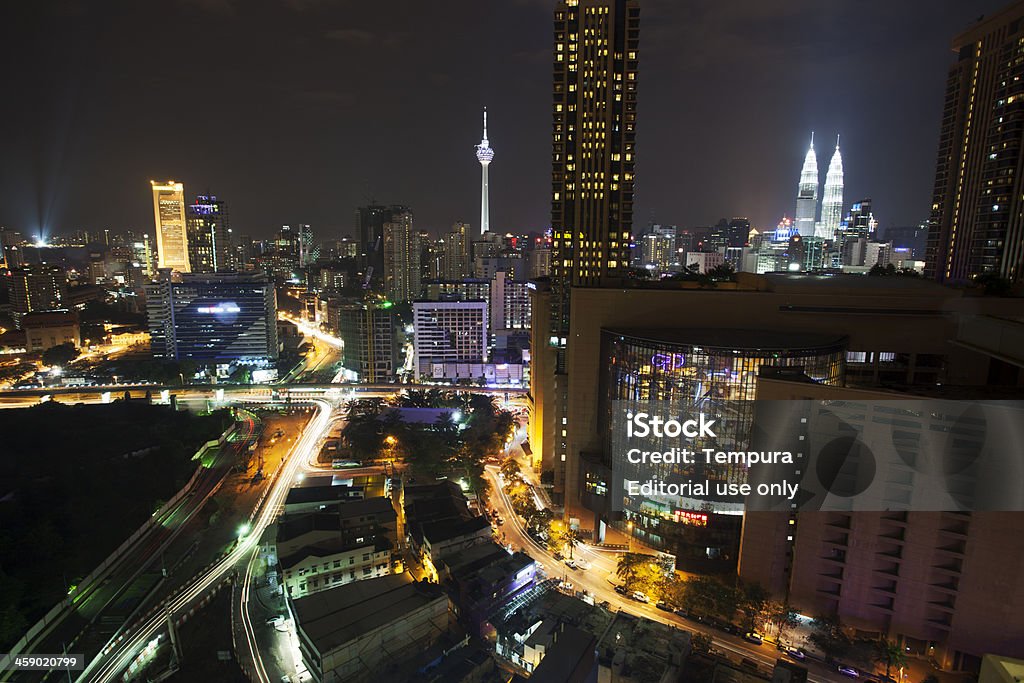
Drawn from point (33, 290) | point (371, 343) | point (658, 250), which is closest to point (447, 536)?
point (371, 343)

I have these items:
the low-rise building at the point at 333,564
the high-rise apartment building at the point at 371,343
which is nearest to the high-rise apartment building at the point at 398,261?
the high-rise apartment building at the point at 371,343

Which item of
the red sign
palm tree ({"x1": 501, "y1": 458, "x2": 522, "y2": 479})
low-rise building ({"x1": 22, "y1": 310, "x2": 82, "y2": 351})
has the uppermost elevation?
low-rise building ({"x1": 22, "y1": 310, "x2": 82, "y2": 351})

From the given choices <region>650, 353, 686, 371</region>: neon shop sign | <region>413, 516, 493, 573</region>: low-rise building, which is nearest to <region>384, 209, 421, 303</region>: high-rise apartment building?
<region>413, 516, 493, 573</region>: low-rise building

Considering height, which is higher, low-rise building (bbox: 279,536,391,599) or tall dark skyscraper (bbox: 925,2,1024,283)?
tall dark skyscraper (bbox: 925,2,1024,283)

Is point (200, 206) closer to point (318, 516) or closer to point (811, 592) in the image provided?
point (318, 516)

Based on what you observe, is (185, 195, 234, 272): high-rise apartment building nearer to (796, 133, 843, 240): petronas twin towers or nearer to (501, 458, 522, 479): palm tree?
(501, 458, 522, 479): palm tree

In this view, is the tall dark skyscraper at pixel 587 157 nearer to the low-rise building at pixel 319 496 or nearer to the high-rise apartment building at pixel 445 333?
the low-rise building at pixel 319 496
